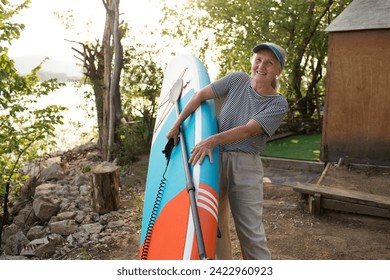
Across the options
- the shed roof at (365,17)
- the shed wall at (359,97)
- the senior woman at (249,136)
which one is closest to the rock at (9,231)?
the senior woman at (249,136)

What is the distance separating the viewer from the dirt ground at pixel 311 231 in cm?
342

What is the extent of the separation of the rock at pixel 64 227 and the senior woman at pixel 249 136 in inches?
95.9

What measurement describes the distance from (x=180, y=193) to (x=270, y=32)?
21.3ft

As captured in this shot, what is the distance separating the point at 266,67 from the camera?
6.98ft

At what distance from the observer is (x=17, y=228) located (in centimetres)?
471

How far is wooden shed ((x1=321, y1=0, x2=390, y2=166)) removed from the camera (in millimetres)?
5148

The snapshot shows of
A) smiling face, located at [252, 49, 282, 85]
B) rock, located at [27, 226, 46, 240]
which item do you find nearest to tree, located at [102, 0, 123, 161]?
rock, located at [27, 226, 46, 240]

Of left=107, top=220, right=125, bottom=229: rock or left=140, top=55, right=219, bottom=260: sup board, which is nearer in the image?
left=140, top=55, right=219, bottom=260: sup board

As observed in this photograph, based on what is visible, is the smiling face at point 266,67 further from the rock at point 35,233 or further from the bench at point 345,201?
the rock at point 35,233

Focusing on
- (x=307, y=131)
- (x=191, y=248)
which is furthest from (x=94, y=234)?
(x=307, y=131)

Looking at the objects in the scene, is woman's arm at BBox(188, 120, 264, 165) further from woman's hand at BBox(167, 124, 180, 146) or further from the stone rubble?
the stone rubble

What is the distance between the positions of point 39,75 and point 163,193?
258 cm

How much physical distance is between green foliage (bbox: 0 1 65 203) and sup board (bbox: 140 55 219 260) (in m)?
1.56

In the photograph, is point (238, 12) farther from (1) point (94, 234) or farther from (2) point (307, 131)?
(1) point (94, 234)
